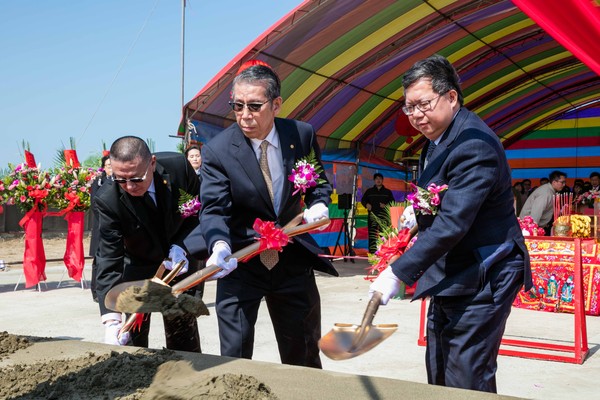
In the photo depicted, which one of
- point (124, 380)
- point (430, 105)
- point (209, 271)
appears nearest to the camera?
point (124, 380)

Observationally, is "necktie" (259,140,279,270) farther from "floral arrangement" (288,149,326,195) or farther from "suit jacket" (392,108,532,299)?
"suit jacket" (392,108,532,299)

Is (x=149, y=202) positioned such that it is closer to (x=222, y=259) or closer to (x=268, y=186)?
(x=268, y=186)

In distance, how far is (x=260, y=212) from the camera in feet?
8.57

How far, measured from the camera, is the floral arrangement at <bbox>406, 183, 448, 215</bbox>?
83.4 inches

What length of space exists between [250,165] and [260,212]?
0.62 ft

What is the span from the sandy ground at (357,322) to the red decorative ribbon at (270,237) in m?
0.50

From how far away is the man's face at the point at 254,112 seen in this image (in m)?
2.49

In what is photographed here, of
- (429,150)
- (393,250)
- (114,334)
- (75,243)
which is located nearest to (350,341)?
(393,250)

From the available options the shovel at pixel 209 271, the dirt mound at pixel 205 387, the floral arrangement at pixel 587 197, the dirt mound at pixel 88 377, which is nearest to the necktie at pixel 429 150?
the shovel at pixel 209 271

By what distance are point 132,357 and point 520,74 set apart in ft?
38.7

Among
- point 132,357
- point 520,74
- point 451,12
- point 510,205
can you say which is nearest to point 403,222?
point 510,205

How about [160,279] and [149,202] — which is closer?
[160,279]

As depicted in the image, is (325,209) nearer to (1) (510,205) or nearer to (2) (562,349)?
(1) (510,205)

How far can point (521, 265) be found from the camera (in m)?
2.13
